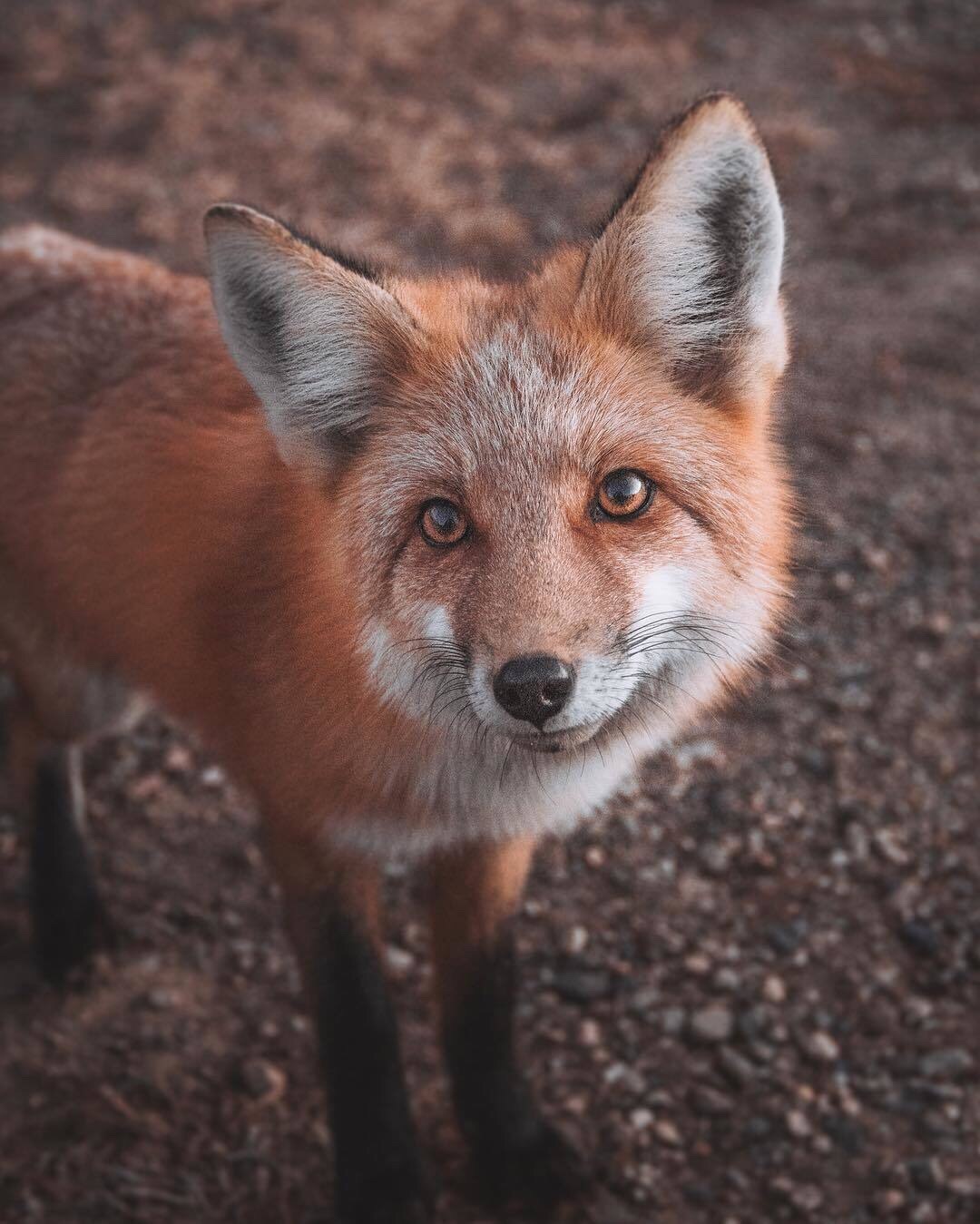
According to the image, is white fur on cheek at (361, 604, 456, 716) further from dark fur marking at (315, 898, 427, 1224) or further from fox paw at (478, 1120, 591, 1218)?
fox paw at (478, 1120, 591, 1218)

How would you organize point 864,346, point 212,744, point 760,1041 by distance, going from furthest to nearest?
point 864,346 < point 760,1041 < point 212,744

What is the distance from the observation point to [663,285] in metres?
2.09

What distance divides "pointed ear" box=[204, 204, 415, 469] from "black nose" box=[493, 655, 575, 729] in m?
0.63

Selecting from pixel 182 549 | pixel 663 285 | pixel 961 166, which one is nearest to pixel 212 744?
pixel 182 549

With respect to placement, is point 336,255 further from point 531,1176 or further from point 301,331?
point 531,1176

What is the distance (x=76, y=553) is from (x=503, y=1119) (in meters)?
1.70

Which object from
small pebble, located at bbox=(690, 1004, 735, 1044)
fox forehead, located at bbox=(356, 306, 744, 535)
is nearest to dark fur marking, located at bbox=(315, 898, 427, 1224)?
small pebble, located at bbox=(690, 1004, 735, 1044)

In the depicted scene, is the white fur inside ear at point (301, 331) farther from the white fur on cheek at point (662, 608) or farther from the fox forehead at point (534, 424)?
the white fur on cheek at point (662, 608)

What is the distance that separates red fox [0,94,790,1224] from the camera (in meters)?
1.95

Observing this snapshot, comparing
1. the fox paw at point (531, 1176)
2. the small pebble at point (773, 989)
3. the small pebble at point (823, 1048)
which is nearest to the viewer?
the fox paw at point (531, 1176)

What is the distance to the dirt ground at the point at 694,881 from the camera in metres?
2.84

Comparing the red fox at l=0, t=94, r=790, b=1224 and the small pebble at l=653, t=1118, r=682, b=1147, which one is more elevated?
the red fox at l=0, t=94, r=790, b=1224

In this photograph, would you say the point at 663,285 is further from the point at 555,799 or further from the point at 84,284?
the point at 84,284

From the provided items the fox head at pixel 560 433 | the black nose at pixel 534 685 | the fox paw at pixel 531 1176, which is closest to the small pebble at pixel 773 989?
the fox paw at pixel 531 1176
